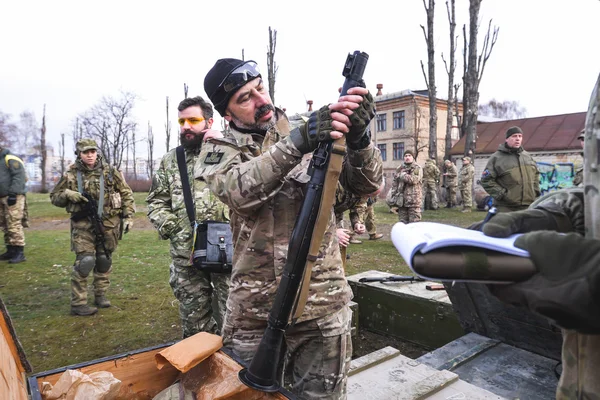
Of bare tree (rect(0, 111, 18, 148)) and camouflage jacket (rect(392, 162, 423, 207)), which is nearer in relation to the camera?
camouflage jacket (rect(392, 162, 423, 207))

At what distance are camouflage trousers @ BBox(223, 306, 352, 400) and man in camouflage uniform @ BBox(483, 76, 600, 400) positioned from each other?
0.92m

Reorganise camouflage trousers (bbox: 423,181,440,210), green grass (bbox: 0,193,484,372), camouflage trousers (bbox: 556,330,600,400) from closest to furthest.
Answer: camouflage trousers (bbox: 556,330,600,400), green grass (bbox: 0,193,484,372), camouflage trousers (bbox: 423,181,440,210)

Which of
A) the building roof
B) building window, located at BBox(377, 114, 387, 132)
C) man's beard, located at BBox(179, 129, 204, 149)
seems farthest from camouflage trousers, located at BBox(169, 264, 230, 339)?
building window, located at BBox(377, 114, 387, 132)

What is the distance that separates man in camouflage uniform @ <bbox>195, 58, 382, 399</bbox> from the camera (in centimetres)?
173

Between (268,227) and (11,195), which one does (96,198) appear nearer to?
(11,195)

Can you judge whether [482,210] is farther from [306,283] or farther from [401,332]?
[306,283]

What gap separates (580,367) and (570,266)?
0.42 metres

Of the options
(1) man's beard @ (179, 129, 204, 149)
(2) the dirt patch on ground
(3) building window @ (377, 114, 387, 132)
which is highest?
(3) building window @ (377, 114, 387, 132)

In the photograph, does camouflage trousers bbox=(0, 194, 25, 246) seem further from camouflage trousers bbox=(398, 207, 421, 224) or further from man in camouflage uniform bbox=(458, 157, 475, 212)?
man in camouflage uniform bbox=(458, 157, 475, 212)

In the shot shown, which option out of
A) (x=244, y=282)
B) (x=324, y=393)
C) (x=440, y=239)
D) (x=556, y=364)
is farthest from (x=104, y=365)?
(x=556, y=364)

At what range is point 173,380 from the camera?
230 cm

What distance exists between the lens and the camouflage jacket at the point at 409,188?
368 inches

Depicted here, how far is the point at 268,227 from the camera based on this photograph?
1.92 metres

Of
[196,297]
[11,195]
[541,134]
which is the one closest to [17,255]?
[11,195]
